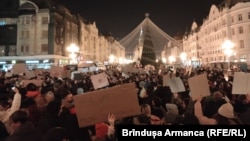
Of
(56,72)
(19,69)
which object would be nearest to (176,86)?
(56,72)

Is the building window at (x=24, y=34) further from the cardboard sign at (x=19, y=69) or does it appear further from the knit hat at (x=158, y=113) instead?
the knit hat at (x=158, y=113)

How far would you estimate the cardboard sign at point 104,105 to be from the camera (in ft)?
17.5

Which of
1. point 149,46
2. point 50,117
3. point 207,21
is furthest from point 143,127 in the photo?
point 207,21

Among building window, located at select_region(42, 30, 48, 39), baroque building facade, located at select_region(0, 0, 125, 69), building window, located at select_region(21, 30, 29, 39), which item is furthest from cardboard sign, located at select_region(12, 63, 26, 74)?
building window, located at select_region(21, 30, 29, 39)

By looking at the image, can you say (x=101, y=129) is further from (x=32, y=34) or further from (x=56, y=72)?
(x=32, y=34)

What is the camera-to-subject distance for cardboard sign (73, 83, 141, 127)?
5340mm

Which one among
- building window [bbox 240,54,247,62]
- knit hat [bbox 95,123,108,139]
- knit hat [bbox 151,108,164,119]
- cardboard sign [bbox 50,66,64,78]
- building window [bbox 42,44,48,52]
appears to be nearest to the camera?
knit hat [bbox 95,123,108,139]

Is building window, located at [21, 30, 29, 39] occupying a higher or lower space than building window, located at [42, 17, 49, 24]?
lower

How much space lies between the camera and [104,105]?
17.6 ft

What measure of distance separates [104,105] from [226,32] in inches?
2861

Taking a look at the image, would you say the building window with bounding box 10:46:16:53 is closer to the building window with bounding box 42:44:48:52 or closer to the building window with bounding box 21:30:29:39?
the building window with bounding box 21:30:29:39

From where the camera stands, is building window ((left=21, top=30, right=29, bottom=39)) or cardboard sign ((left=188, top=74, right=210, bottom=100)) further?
building window ((left=21, top=30, right=29, bottom=39))

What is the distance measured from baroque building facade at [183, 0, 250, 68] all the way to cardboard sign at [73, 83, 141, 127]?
159 feet

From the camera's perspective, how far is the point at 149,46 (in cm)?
4872
